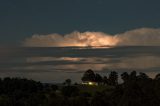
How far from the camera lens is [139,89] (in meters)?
123

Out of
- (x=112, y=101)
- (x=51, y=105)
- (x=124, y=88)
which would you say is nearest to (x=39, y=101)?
(x=51, y=105)

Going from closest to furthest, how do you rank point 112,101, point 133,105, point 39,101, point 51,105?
point 133,105
point 112,101
point 51,105
point 39,101

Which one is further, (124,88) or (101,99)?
(101,99)

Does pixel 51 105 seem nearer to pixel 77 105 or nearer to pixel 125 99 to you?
pixel 77 105

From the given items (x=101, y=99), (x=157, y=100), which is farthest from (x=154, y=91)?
(x=101, y=99)

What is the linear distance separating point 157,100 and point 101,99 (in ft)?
123

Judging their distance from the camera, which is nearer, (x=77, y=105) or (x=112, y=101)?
(x=112, y=101)

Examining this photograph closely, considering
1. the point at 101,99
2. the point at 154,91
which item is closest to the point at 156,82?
the point at 154,91

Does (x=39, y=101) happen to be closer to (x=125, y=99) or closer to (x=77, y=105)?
(x=77, y=105)

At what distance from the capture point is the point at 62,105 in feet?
531

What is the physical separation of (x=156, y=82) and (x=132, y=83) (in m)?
5.85

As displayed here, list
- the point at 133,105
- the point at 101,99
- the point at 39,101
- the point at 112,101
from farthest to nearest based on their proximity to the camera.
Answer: the point at 39,101 → the point at 101,99 → the point at 112,101 → the point at 133,105

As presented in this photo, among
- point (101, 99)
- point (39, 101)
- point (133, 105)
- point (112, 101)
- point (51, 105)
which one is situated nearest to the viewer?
point (133, 105)

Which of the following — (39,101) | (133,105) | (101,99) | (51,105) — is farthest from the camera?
(39,101)
